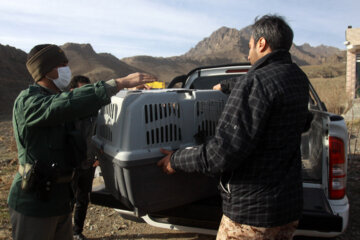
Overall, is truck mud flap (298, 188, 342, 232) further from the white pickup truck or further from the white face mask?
the white face mask

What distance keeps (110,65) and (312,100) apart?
5616cm

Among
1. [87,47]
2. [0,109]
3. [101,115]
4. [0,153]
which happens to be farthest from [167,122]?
[87,47]

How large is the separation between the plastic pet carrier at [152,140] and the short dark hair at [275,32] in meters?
0.60

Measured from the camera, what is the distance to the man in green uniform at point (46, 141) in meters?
1.71

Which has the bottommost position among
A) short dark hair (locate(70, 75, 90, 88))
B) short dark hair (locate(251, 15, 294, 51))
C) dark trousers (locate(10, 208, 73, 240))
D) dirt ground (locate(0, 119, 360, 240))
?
dirt ground (locate(0, 119, 360, 240))

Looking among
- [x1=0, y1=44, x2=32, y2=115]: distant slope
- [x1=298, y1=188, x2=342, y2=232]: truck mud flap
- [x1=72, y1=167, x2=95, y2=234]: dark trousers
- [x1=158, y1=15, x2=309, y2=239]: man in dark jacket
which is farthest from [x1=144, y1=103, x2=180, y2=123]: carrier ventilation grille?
[x1=0, y1=44, x2=32, y2=115]: distant slope

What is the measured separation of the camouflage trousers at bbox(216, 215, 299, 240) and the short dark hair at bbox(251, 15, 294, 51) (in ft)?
3.02

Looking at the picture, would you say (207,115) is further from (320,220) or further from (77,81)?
(77,81)

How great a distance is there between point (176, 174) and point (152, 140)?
270 mm

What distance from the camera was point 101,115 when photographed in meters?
2.26

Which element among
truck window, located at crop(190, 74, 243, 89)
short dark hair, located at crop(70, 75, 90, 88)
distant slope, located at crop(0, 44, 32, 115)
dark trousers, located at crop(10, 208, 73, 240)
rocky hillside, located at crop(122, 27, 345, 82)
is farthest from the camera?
rocky hillside, located at crop(122, 27, 345, 82)

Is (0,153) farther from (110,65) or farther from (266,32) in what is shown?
(110,65)

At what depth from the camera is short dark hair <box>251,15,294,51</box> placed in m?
1.56

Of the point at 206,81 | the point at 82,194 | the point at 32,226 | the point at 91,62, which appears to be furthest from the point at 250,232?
the point at 91,62
